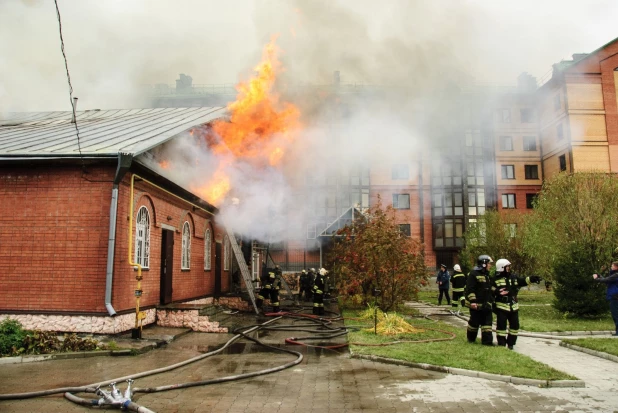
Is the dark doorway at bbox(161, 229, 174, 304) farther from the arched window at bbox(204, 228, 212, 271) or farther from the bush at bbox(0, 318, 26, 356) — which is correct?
the bush at bbox(0, 318, 26, 356)

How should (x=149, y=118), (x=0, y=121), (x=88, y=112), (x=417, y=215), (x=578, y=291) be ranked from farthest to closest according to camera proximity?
(x=417, y=215) → (x=88, y=112) → (x=0, y=121) → (x=149, y=118) → (x=578, y=291)

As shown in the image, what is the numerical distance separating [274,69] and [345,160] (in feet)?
86.8

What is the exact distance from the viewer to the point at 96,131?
45.4ft

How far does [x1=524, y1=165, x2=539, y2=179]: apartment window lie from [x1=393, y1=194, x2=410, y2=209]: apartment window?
12.0 metres

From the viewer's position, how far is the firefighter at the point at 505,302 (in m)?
9.47

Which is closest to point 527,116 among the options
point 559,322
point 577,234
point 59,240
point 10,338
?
point 577,234

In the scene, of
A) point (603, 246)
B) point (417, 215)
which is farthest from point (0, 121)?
point (417, 215)

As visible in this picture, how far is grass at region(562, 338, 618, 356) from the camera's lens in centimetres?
894

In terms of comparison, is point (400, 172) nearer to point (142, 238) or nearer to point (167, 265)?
point (167, 265)

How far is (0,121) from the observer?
17906mm

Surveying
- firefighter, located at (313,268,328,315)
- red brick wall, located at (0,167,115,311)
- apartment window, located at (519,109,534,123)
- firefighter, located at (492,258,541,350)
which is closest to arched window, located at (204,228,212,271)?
firefighter, located at (313,268,328,315)

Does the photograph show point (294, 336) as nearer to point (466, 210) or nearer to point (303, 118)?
point (303, 118)

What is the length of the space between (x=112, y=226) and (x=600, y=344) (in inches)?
439

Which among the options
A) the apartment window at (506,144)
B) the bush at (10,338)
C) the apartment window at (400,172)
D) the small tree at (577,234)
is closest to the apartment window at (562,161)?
the apartment window at (506,144)
